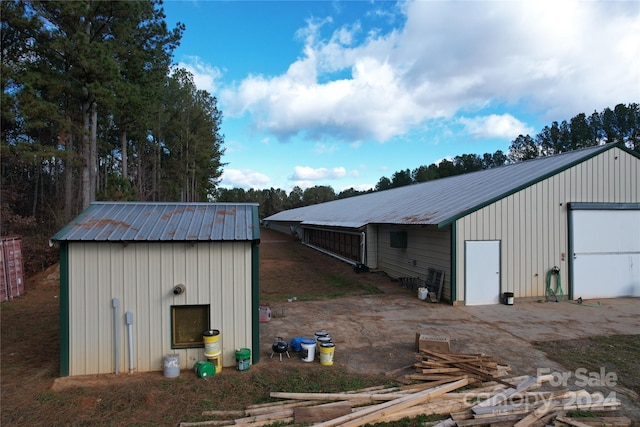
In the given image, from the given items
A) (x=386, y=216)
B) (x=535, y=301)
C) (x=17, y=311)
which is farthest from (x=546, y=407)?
(x=17, y=311)

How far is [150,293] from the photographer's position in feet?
20.3

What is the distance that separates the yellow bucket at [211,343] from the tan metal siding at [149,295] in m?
0.24

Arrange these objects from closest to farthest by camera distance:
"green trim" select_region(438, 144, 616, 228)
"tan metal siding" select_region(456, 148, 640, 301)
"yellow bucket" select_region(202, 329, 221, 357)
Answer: "yellow bucket" select_region(202, 329, 221, 357), "green trim" select_region(438, 144, 616, 228), "tan metal siding" select_region(456, 148, 640, 301)

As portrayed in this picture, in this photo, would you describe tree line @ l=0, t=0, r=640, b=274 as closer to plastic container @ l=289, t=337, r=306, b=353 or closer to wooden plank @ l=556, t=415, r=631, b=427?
plastic container @ l=289, t=337, r=306, b=353

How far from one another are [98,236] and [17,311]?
24.9ft

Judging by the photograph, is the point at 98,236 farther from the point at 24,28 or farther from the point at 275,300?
the point at 24,28

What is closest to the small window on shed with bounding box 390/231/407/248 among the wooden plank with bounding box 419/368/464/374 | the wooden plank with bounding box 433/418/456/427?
the wooden plank with bounding box 419/368/464/374

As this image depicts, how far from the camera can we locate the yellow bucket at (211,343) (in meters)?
6.03

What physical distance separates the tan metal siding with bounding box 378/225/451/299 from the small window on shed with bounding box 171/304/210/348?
7.51 metres

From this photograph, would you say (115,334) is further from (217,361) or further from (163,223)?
(163,223)

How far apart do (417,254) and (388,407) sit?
30.0ft

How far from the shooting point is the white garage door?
12.0 metres

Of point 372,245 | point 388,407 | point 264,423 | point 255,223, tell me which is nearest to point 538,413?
point 388,407

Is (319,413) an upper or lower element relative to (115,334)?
lower
